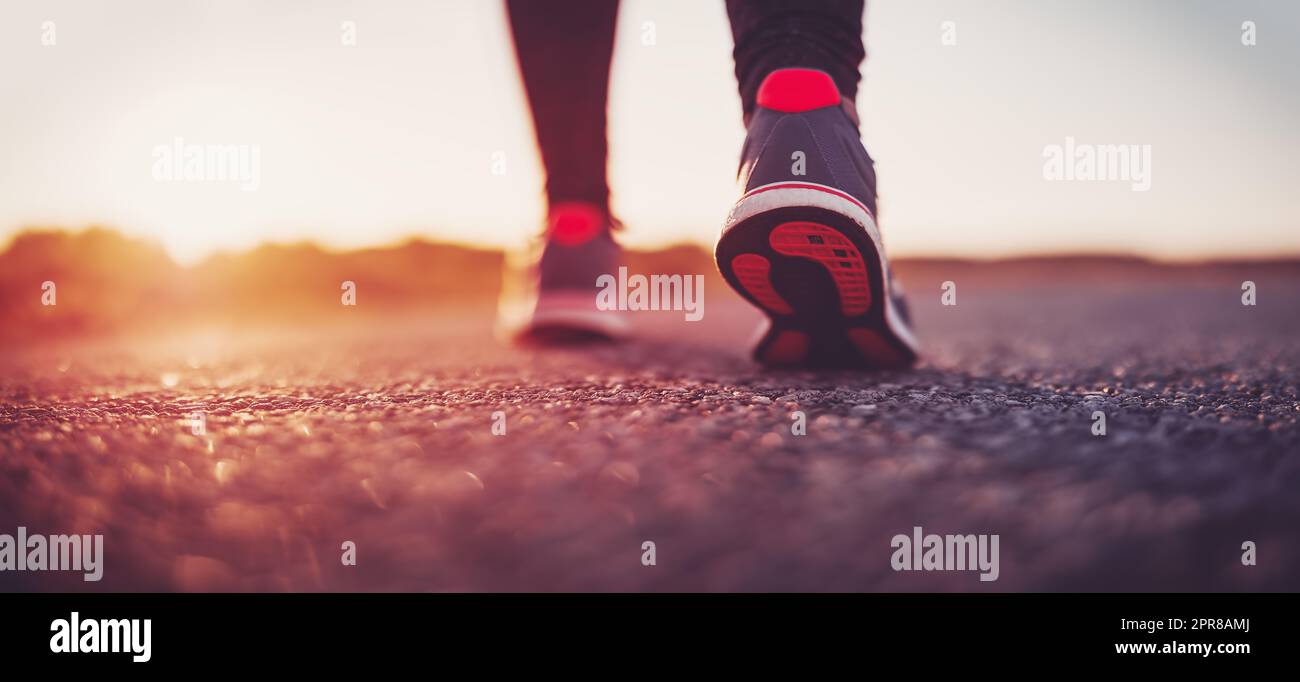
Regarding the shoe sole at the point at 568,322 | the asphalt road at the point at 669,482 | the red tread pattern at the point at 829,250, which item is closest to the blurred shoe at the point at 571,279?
the shoe sole at the point at 568,322

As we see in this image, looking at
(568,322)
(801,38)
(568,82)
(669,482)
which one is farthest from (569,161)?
(669,482)

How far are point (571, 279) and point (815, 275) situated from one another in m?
0.86

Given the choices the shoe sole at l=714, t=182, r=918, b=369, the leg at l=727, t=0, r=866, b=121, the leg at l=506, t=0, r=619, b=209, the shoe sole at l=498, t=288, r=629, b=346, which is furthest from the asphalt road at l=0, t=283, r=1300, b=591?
the leg at l=506, t=0, r=619, b=209

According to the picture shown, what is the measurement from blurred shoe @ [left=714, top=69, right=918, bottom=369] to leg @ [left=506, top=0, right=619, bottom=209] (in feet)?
2.15

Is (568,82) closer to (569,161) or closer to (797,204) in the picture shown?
(569,161)

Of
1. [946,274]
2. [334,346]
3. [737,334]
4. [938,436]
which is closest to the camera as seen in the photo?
[938,436]

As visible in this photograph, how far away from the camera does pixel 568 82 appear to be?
1576 millimetres

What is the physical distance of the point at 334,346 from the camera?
2129 mm

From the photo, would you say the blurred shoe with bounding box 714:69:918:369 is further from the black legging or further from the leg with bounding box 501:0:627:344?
the leg with bounding box 501:0:627:344

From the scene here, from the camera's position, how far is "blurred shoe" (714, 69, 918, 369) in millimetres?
905
